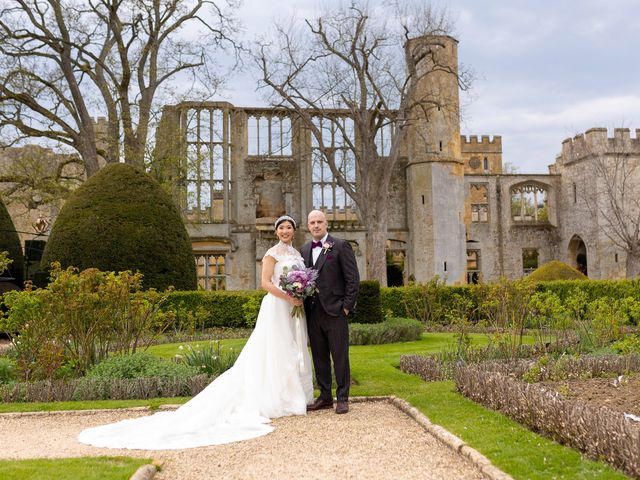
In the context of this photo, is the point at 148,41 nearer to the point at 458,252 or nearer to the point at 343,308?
the point at 458,252

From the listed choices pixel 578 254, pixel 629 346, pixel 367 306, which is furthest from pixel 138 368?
pixel 578 254

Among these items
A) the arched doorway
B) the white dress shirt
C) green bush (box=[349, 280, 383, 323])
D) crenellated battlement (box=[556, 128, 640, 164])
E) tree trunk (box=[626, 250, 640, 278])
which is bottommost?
green bush (box=[349, 280, 383, 323])

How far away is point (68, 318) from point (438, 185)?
21.1m

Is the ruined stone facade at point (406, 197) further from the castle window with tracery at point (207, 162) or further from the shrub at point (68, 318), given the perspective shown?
the shrub at point (68, 318)

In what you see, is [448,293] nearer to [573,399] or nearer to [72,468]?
[573,399]

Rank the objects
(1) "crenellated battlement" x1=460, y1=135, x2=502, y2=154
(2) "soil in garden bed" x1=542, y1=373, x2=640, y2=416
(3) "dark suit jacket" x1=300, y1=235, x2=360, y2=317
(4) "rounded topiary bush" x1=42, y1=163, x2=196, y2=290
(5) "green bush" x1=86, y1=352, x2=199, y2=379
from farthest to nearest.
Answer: (1) "crenellated battlement" x1=460, y1=135, x2=502, y2=154
(4) "rounded topiary bush" x1=42, y1=163, x2=196, y2=290
(5) "green bush" x1=86, y1=352, x2=199, y2=379
(3) "dark suit jacket" x1=300, y1=235, x2=360, y2=317
(2) "soil in garden bed" x1=542, y1=373, x2=640, y2=416

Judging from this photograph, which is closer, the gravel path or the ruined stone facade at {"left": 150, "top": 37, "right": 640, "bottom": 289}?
the gravel path

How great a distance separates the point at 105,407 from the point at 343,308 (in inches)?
90.8

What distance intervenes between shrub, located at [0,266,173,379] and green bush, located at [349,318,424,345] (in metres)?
4.66

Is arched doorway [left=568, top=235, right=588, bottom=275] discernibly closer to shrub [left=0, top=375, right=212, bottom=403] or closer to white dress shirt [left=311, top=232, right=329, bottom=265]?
shrub [left=0, top=375, right=212, bottom=403]

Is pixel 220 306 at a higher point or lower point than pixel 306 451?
higher

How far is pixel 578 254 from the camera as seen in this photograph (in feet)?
105

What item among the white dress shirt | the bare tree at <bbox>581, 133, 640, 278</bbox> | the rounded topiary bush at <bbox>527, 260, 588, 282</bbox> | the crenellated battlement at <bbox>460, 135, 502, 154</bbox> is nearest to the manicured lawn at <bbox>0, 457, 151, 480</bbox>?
the white dress shirt

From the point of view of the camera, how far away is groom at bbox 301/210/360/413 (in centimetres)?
563
